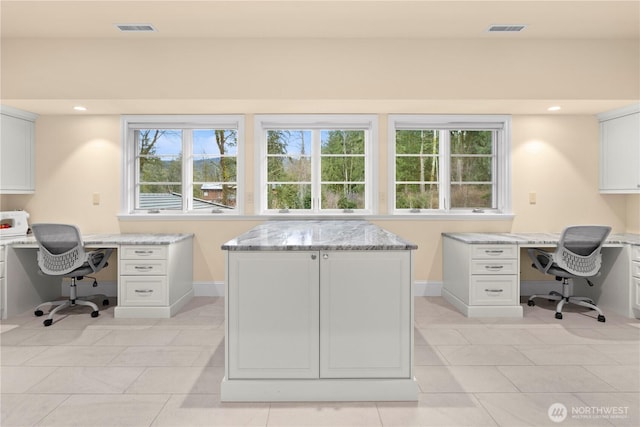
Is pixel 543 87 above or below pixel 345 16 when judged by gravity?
below

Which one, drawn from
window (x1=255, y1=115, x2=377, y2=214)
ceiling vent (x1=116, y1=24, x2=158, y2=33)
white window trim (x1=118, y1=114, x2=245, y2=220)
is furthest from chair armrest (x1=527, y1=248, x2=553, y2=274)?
ceiling vent (x1=116, y1=24, x2=158, y2=33)

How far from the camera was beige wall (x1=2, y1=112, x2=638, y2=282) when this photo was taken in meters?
4.50

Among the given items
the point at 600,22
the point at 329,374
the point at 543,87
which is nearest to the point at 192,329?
the point at 329,374

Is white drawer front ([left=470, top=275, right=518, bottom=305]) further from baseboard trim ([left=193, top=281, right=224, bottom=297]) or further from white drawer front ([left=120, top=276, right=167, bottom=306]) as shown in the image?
white drawer front ([left=120, top=276, right=167, bottom=306])

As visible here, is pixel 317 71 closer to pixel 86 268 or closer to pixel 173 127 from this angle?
pixel 173 127

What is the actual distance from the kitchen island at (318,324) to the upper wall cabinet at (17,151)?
339 cm

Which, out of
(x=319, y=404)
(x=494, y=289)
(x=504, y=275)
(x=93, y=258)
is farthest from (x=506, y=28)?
(x=93, y=258)

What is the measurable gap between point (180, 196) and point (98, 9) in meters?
2.09

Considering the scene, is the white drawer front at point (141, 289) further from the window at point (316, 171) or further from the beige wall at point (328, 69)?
the beige wall at point (328, 69)

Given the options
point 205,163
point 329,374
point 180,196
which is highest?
point 205,163

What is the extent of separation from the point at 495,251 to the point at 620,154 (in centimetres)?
185

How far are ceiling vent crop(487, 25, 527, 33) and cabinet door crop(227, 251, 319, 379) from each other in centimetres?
289

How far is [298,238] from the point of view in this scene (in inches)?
99.3

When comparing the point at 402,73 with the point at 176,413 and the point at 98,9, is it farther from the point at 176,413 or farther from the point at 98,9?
the point at 176,413
